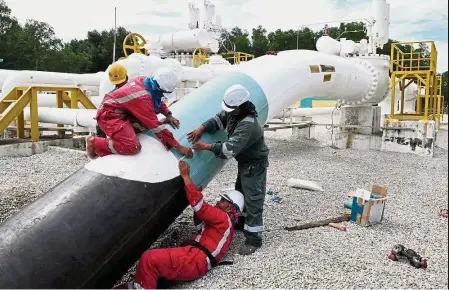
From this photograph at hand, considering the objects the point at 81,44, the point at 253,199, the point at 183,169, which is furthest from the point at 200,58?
the point at 81,44

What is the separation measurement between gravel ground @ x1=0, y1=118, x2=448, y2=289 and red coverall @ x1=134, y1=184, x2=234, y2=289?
12cm

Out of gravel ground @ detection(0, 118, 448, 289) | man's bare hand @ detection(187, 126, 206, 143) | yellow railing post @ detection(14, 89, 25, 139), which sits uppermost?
man's bare hand @ detection(187, 126, 206, 143)

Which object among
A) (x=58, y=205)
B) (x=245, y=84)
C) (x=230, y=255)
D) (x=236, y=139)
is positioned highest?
(x=245, y=84)

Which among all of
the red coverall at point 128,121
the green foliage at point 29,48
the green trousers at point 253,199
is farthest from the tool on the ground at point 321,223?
the green foliage at point 29,48

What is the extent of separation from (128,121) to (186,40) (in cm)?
1596

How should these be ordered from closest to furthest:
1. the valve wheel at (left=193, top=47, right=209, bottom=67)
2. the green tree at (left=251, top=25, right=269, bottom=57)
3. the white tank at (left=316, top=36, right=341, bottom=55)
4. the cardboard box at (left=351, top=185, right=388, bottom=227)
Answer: the cardboard box at (left=351, top=185, right=388, bottom=227), the white tank at (left=316, top=36, right=341, bottom=55), the valve wheel at (left=193, top=47, right=209, bottom=67), the green tree at (left=251, top=25, right=269, bottom=57)

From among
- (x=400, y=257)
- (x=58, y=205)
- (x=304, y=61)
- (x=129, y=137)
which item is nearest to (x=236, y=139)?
(x=129, y=137)

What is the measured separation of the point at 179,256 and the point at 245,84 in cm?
208

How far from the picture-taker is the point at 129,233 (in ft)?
10.2

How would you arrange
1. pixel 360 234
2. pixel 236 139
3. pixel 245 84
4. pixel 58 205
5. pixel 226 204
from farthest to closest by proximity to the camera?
pixel 245 84 < pixel 360 234 < pixel 226 204 < pixel 236 139 < pixel 58 205

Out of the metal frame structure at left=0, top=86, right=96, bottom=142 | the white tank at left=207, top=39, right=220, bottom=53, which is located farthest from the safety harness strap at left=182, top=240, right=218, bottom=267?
the white tank at left=207, top=39, right=220, bottom=53

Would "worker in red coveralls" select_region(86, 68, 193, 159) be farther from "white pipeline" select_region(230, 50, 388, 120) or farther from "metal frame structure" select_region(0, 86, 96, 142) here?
"metal frame structure" select_region(0, 86, 96, 142)

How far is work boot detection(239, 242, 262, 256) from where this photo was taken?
12.1 feet

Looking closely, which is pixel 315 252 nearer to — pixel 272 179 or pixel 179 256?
pixel 179 256
